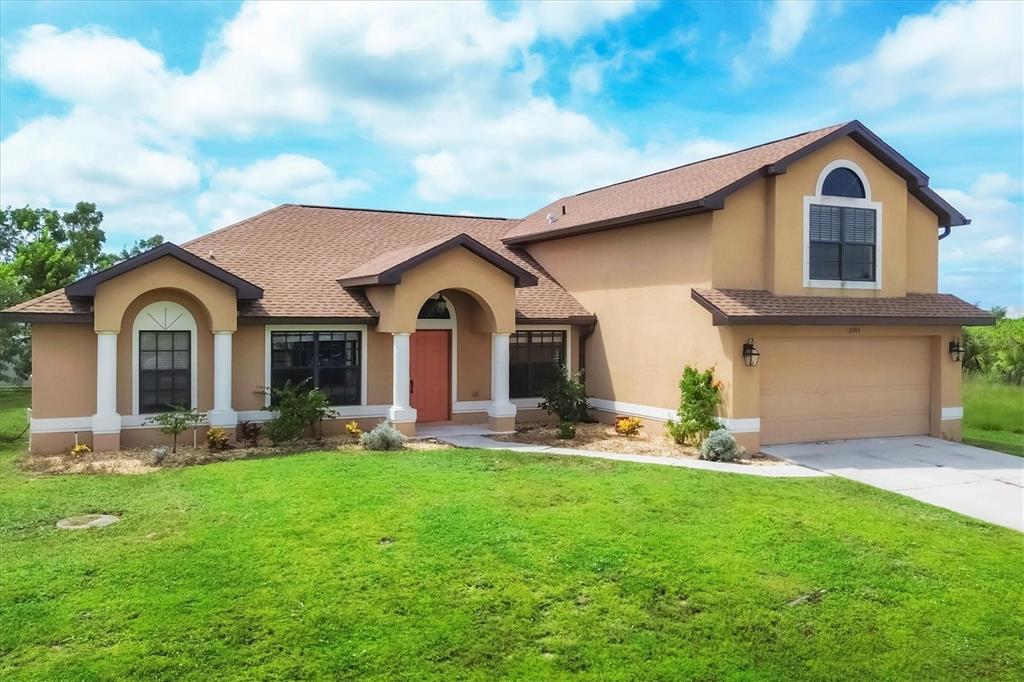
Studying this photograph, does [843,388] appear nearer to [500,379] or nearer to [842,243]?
[842,243]

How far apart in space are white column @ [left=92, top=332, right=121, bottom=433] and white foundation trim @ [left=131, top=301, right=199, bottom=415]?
472mm

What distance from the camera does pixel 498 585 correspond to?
783 centimetres

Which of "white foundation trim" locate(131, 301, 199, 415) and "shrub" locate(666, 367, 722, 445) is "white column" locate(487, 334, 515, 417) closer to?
"shrub" locate(666, 367, 722, 445)

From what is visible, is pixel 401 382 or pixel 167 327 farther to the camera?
pixel 401 382

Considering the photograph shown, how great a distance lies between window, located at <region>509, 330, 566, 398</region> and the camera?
1914 centimetres

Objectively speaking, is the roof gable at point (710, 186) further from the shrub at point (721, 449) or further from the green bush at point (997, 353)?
the green bush at point (997, 353)

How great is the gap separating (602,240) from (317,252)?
7324 millimetres

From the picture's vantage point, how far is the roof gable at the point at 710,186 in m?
15.8

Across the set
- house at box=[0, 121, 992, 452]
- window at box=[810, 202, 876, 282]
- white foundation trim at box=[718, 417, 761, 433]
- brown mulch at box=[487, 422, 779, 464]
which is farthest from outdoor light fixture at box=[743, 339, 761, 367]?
window at box=[810, 202, 876, 282]

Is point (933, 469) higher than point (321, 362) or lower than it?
lower

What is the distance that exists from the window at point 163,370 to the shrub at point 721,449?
33.9 feet

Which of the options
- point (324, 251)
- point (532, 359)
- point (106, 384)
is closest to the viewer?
point (106, 384)

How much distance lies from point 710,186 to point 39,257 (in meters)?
26.3

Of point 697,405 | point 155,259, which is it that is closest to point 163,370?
point 155,259
